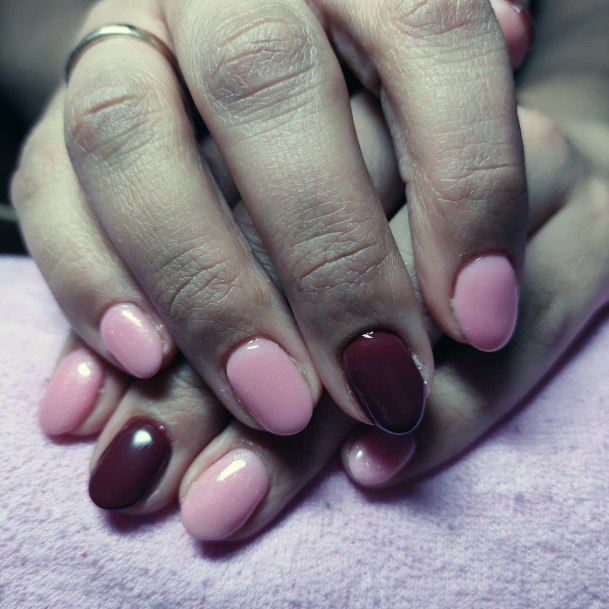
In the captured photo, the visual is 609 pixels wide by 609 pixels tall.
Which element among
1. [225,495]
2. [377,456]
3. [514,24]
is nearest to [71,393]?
[225,495]

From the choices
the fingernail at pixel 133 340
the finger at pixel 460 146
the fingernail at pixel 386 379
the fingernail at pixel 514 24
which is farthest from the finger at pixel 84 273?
the fingernail at pixel 514 24

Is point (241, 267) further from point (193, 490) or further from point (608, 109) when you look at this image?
point (608, 109)

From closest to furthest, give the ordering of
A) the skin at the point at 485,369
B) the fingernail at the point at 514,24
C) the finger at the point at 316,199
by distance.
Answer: the finger at the point at 316,199 → the skin at the point at 485,369 → the fingernail at the point at 514,24

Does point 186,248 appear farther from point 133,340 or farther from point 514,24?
point 514,24

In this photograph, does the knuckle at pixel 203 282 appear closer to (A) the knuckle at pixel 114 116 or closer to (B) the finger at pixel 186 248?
(B) the finger at pixel 186 248

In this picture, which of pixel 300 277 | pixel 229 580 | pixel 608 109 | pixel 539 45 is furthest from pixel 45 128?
pixel 539 45

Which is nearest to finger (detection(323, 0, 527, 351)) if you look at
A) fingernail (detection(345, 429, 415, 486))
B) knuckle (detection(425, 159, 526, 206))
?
knuckle (detection(425, 159, 526, 206))
